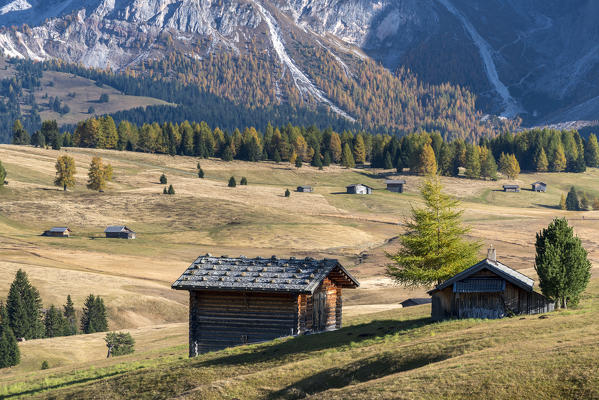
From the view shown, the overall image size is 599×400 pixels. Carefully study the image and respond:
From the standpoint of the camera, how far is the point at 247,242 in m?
126

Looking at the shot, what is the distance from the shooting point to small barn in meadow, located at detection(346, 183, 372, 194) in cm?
18075

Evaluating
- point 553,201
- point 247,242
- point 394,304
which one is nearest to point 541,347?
point 394,304

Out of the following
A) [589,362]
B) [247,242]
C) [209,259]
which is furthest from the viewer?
[247,242]

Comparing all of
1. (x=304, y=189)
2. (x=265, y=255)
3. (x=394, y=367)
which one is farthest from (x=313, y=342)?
(x=304, y=189)

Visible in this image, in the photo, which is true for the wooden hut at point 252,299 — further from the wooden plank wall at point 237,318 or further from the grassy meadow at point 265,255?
the grassy meadow at point 265,255

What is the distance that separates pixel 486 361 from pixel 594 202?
17757 centimetres

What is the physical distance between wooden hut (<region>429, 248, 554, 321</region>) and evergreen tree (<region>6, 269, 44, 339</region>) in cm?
4723

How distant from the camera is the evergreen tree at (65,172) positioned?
15812 centimetres

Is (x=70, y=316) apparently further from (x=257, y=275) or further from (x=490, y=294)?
(x=490, y=294)

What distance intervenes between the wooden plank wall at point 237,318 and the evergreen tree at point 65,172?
12139 cm

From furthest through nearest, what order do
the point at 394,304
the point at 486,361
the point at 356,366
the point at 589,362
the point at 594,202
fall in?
1. the point at 594,202
2. the point at 394,304
3. the point at 356,366
4. the point at 486,361
5. the point at 589,362

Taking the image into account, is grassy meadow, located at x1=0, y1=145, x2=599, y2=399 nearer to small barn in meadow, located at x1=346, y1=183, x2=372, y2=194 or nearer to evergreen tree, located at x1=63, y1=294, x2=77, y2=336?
small barn in meadow, located at x1=346, y1=183, x2=372, y2=194

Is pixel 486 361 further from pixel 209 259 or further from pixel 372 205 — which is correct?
pixel 372 205

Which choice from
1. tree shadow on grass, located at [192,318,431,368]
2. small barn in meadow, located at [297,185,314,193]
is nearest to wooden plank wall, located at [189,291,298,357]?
tree shadow on grass, located at [192,318,431,368]
